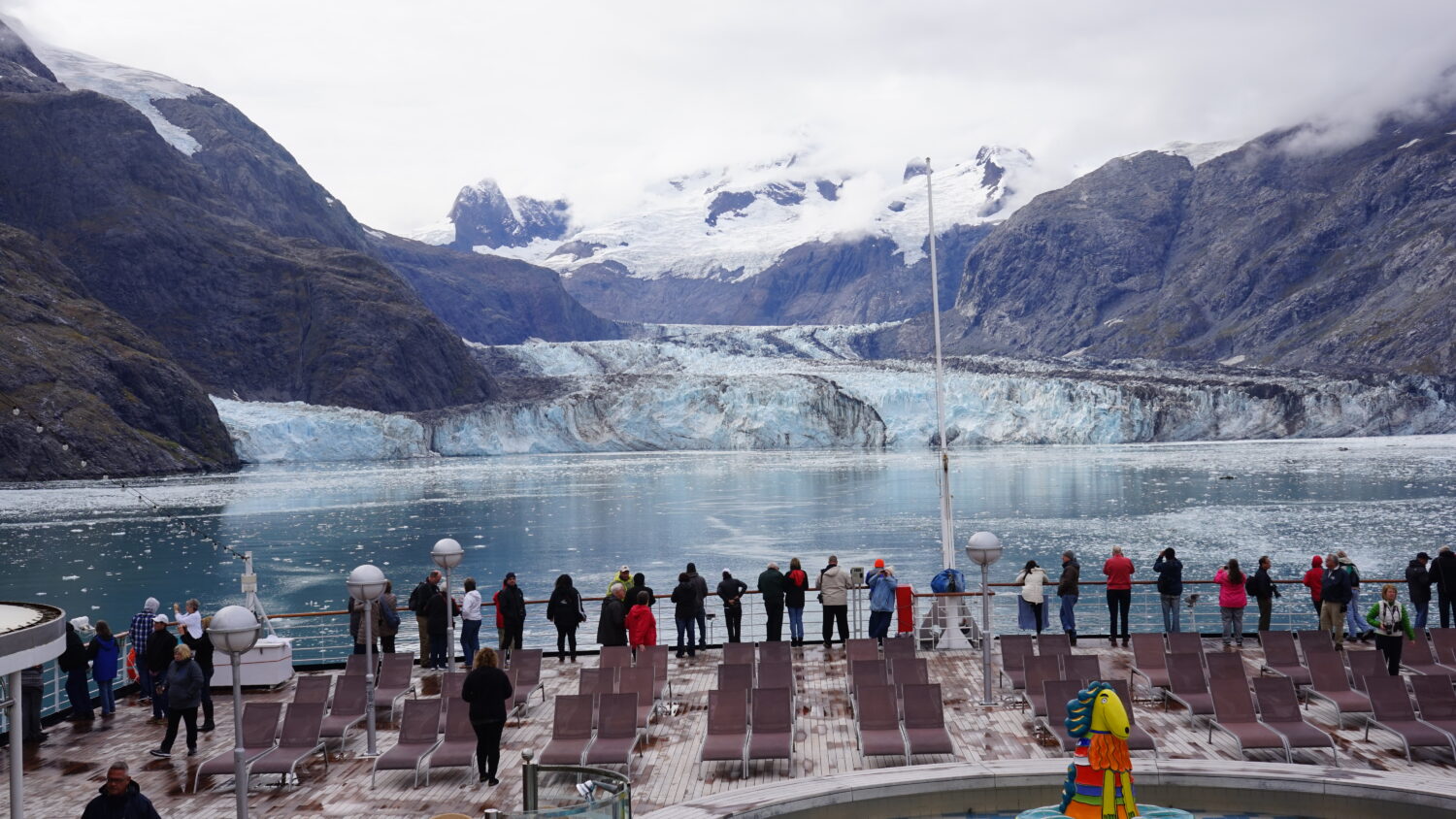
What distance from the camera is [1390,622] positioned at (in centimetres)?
1194

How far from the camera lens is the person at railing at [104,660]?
12586mm

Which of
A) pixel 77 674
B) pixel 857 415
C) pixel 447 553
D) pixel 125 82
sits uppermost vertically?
pixel 125 82

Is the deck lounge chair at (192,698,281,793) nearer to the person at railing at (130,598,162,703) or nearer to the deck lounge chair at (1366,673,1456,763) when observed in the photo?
the person at railing at (130,598,162,703)

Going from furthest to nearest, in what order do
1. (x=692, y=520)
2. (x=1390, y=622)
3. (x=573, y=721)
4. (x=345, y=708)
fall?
(x=692, y=520) → (x=1390, y=622) → (x=345, y=708) → (x=573, y=721)

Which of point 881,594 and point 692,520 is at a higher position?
point 881,594

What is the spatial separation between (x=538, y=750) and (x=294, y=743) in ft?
7.27

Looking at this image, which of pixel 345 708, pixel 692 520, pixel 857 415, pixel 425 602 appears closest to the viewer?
pixel 345 708

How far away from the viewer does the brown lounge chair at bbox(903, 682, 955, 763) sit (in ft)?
33.8

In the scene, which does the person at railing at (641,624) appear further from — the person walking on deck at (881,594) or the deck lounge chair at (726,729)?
the deck lounge chair at (726,729)

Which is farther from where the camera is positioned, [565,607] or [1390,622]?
[565,607]

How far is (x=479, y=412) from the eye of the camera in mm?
96500

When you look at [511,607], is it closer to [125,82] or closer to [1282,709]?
[1282,709]

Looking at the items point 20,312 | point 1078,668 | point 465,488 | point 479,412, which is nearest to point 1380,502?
point 1078,668

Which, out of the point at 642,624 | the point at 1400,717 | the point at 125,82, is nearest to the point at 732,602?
the point at 642,624
